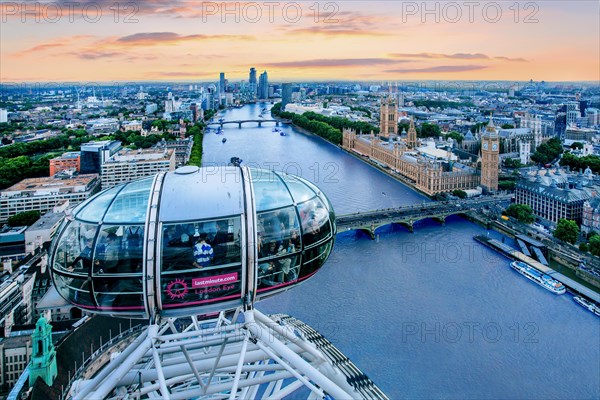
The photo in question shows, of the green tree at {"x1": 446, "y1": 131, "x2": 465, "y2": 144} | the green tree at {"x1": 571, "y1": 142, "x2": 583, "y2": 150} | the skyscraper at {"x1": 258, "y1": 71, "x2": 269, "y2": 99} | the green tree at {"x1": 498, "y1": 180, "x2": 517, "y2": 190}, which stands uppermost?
the skyscraper at {"x1": 258, "y1": 71, "x2": 269, "y2": 99}

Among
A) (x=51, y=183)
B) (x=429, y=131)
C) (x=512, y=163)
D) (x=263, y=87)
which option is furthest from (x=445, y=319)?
(x=263, y=87)

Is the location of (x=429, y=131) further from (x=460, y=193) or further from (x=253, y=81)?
(x=253, y=81)

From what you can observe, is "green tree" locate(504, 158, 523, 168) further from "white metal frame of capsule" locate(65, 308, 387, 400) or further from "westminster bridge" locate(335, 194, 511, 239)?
"white metal frame of capsule" locate(65, 308, 387, 400)

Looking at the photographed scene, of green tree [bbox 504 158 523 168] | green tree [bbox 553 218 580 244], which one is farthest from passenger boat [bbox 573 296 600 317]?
green tree [bbox 504 158 523 168]

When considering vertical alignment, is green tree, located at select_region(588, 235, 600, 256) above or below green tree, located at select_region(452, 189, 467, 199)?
below

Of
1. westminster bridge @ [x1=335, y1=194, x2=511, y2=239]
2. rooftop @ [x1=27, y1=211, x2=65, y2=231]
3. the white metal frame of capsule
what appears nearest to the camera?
the white metal frame of capsule

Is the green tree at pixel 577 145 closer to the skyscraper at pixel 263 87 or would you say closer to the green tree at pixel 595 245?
the green tree at pixel 595 245
